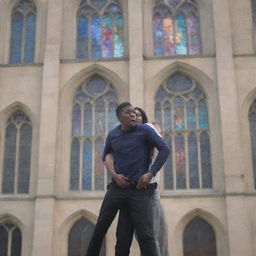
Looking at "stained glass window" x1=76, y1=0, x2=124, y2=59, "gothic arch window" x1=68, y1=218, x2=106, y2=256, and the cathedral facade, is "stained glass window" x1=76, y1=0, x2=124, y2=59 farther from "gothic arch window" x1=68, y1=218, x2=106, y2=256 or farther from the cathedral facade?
"gothic arch window" x1=68, y1=218, x2=106, y2=256

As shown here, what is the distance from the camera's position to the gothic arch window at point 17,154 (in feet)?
53.6

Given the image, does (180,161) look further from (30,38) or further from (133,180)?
(133,180)

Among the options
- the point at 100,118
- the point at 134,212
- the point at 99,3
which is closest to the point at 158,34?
the point at 99,3

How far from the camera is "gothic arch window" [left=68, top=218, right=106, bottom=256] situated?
15.5 meters

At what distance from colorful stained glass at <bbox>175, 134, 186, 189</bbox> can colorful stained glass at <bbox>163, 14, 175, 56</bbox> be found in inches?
118

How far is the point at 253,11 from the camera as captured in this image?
1775 centimetres

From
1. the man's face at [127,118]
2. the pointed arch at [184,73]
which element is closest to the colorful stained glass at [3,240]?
the pointed arch at [184,73]

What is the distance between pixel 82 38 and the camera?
17938mm

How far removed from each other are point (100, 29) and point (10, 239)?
7499 millimetres

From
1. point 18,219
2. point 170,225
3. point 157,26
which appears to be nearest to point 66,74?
point 157,26

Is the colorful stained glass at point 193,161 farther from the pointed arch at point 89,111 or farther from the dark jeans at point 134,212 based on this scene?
the dark jeans at point 134,212

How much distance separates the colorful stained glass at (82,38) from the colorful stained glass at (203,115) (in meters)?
4.19

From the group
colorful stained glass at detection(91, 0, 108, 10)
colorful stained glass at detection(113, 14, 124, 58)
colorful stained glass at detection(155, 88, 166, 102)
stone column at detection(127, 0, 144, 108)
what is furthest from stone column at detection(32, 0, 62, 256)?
colorful stained glass at detection(155, 88, 166, 102)

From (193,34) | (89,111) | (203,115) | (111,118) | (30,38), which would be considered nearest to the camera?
(203,115)
